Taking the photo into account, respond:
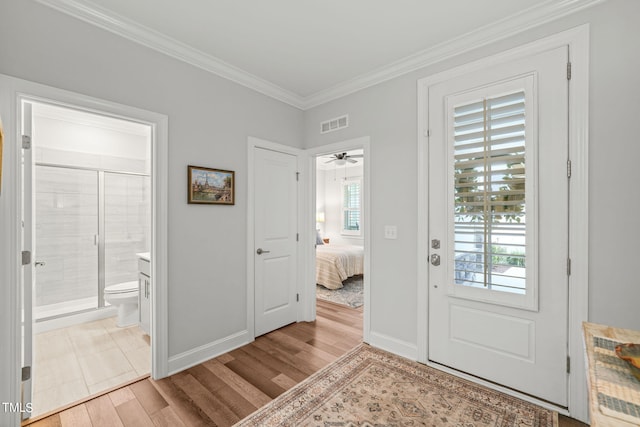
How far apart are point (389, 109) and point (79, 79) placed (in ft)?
7.88

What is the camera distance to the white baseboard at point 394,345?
102 inches

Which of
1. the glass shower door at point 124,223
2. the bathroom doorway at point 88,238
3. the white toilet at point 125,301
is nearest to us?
the bathroom doorway at point 88,238

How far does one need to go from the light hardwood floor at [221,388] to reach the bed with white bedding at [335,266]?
1.73 meters

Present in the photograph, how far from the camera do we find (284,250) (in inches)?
133

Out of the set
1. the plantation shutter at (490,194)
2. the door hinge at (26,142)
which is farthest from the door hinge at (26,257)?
the plantation shutter at (490,194)

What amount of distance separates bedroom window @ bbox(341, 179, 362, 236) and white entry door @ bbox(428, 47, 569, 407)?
4.76 meters

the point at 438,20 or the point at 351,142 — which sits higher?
the point at 438,20

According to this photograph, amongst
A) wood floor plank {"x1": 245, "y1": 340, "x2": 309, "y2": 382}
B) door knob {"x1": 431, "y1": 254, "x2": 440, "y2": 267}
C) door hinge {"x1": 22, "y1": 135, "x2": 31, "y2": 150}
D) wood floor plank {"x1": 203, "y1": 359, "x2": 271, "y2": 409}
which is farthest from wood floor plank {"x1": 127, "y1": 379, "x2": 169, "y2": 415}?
door knob {"x1": 431, "y1": 254, "x2": 440, "y2": 267}

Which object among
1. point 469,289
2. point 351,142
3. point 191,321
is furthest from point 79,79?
point 469,289

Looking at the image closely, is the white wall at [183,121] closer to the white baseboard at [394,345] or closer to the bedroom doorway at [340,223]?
the white baseboard at [394,345]

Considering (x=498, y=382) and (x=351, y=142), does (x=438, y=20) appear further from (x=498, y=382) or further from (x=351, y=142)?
(x=498, y=382)

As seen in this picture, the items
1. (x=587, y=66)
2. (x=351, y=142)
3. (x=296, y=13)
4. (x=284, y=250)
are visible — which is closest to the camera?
(x=587, y=66)

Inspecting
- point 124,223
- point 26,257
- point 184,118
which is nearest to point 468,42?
point 184,118

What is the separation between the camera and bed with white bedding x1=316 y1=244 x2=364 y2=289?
4.89 metres
